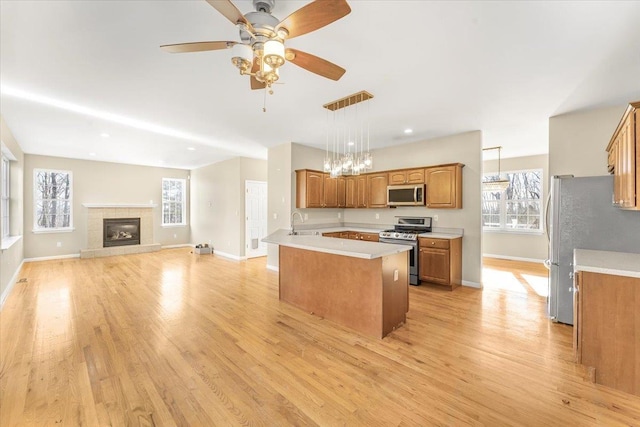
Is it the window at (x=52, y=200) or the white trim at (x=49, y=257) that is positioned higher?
the window at (x=52, y=200)

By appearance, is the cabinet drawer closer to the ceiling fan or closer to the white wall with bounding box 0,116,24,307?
the ceiling fan

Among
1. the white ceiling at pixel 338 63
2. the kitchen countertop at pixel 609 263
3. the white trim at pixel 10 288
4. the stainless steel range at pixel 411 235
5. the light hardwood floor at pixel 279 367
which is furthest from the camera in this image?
the stainless steel range at pixel 411 235

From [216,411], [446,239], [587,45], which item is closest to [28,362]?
[216,411]

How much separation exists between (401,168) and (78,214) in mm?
8807

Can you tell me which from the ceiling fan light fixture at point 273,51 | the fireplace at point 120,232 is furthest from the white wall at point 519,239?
the fireplace at point 120,232

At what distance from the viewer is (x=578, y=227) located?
304 centimetres

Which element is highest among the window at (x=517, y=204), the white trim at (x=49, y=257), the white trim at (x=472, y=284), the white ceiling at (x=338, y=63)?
the white ceiling at (x=338, y=63)

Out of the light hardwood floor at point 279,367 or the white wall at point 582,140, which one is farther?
the white wall at point 582,140

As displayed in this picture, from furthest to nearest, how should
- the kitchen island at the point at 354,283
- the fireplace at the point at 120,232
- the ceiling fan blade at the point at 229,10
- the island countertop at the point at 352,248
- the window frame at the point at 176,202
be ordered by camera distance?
1. the window frame at the point at 176,202
2. the fireplace at the point at 120,232
3. the kitchen island at the point at 354,283
4. the island countertop at the point at 352,248
5. the ceiling fan blade at the point at 229,10

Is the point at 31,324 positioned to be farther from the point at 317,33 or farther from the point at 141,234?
the point at 141,234

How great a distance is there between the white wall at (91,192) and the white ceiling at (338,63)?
9.12 ft

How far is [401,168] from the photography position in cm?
577

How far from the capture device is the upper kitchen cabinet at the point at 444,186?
4.81 meters

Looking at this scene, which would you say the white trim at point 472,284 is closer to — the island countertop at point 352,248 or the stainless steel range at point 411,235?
the stainless steel range at point 411,235
